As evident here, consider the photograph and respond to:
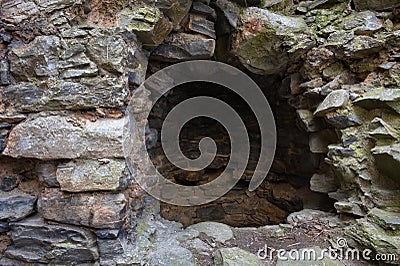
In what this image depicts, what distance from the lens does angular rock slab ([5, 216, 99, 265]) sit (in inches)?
53.1

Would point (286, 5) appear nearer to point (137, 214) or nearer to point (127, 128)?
point (127, 128)

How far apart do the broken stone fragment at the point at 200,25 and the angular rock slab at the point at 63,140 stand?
987 mm

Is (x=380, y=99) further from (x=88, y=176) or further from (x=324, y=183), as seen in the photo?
(x=88, y=176)

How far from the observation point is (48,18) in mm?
1416

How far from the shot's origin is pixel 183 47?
6.27ft

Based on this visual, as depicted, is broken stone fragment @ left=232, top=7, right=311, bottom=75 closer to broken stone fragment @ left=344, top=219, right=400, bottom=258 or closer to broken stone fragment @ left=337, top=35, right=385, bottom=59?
broken stone fragment @ left=337, top=35, right=385, bottom=59

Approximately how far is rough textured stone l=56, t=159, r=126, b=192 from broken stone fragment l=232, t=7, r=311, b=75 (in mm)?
1400

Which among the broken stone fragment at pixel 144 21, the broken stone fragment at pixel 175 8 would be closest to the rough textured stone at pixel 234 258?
the broken stone fragment at pixel 144 21

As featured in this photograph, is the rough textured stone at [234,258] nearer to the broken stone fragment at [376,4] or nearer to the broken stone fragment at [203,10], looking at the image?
the broken stone fragment at [203,10]

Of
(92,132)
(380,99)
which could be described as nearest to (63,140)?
(92,132)

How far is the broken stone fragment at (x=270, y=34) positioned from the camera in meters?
2.02

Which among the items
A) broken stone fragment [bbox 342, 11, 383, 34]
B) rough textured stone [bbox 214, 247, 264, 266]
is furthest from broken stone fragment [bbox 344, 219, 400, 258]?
broken stone fragment [bbox 342, 11, 383, 34]

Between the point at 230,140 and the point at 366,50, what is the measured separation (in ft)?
6.26

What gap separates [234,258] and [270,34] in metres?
1.61
